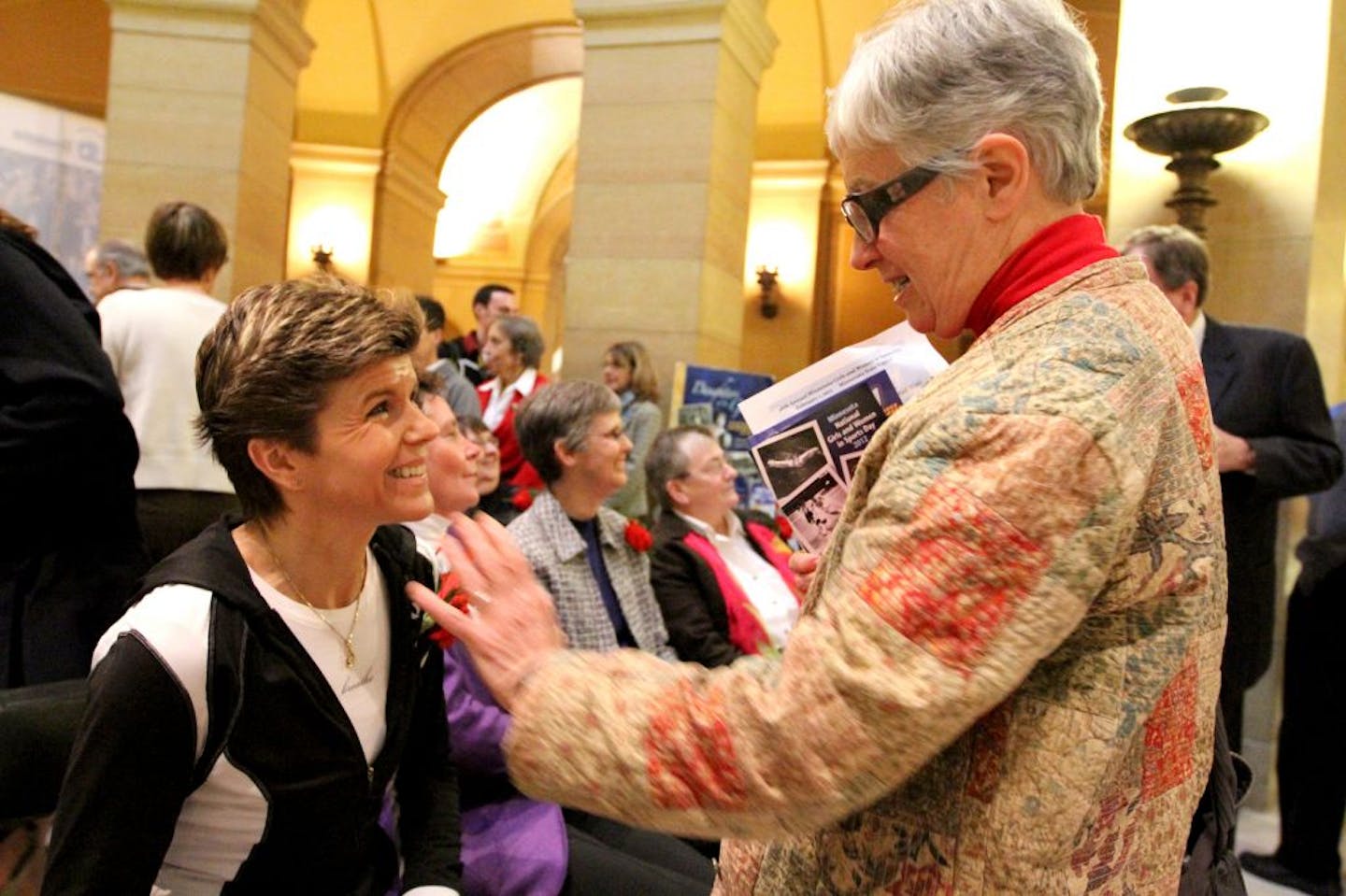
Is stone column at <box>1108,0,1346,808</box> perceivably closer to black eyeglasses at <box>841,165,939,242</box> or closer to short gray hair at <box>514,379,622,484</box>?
short gray hair at <box>514,379,622,484</box>

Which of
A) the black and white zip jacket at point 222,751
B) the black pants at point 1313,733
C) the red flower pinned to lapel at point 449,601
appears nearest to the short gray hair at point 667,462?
the red flower pinned to lapel at point 449,601

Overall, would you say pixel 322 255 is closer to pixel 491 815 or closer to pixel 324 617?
pixel 491 815

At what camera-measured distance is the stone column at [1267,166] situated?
14.0 feet

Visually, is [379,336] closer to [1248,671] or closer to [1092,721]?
[1092,721]

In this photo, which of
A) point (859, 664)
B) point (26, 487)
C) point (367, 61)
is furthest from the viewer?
point (367, 61)

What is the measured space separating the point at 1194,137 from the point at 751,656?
145 inches

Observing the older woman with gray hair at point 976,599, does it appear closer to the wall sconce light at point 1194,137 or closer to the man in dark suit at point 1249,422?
the man in dark suit at point 1249,422

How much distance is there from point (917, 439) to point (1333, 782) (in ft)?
11.3

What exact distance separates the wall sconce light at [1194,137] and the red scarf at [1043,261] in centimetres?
371

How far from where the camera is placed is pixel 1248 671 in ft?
10.7

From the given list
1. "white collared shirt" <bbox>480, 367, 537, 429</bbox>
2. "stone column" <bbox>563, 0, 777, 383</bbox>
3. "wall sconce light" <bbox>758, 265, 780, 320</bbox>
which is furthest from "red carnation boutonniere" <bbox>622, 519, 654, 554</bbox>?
"wall sconce light" <bbox>758, 265, 780, 320</bbox>

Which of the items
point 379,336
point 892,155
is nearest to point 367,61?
point 379,336

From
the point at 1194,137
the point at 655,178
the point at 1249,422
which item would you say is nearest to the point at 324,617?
the point at 1249,422

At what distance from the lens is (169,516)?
3.39m
